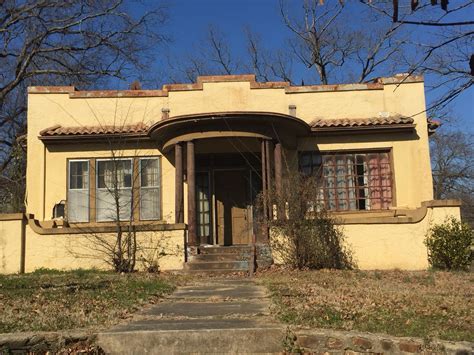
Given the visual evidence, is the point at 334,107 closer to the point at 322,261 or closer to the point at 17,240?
the point at 322,261

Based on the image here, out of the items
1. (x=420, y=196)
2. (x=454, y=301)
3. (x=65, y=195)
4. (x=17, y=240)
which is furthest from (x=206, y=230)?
(x=454, y=301)

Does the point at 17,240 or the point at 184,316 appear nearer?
the point at 184,316

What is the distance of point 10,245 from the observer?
13141mm

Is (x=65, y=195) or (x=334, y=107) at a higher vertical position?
(x=334, y=107)

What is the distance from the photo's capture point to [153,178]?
1511 centimetres

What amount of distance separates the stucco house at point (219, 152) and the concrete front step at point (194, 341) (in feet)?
28.2

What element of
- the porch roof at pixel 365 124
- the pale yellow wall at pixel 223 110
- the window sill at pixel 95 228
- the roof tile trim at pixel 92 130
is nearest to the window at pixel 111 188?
the pale yellow wall at pixel 223 110

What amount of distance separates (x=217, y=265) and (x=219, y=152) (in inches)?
153

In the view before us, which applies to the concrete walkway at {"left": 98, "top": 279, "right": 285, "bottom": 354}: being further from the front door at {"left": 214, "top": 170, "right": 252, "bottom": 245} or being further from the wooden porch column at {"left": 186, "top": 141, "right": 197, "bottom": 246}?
the front door at {"left": 214, "top": 170, "right": 252, "bottom": 245}

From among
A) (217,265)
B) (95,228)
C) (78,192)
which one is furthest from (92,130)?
(217,265)

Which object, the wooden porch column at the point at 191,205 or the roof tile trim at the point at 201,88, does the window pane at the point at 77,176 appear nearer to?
the roof tile trim at the point at 201,88

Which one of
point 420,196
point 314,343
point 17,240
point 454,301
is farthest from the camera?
point 420,196

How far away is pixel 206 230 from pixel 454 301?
9098 millimetres

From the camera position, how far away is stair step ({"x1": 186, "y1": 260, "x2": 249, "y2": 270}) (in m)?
12.4
